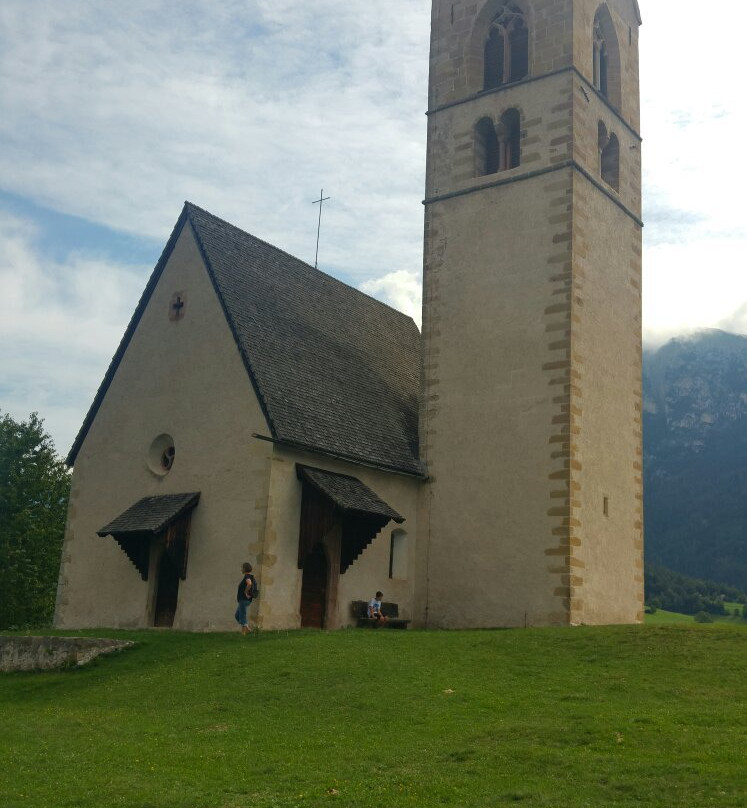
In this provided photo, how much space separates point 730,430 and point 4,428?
8543cm

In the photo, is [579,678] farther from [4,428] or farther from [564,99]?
[4,428]

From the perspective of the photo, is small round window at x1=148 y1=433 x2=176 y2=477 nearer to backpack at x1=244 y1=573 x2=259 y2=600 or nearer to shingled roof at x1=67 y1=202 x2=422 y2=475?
shingled roof at x1=67 y1=202 x2=422 y2=475

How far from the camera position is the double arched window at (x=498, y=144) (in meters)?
30.8

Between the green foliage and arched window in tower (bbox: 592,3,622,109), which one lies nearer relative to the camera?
arched window in tower (bbox: 592,3,622,109)

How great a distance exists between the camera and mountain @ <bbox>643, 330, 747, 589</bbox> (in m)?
98.6

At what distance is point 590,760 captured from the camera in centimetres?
1181

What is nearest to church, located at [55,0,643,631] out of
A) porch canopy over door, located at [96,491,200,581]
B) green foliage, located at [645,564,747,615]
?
porch canopy over door, located at [96,491,200,581]

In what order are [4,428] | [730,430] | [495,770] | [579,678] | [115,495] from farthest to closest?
[730,430], [4,428], [115,495], [579,678], [495,770]

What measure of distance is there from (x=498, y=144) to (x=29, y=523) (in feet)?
95.7

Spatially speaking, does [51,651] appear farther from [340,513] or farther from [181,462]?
[340,513]

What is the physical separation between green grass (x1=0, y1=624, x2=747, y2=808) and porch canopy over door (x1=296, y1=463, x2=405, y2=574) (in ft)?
11.4

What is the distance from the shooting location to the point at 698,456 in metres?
109

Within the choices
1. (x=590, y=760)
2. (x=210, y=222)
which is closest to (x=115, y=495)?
(x=210, y=222)

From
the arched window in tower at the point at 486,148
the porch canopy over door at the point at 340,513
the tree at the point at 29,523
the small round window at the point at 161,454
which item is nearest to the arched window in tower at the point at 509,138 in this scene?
the arched window in tower at the point at 486,148
